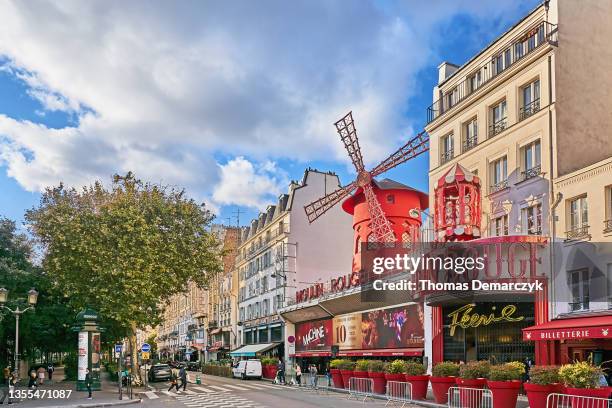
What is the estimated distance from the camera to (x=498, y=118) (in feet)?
97.8

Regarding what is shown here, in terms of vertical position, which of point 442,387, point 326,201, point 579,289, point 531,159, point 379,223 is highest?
point 326,201

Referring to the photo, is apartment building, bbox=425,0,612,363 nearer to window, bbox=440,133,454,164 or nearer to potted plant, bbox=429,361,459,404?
window, bbox=440,133,454,164

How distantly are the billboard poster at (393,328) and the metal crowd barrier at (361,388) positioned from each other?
6.47 meters

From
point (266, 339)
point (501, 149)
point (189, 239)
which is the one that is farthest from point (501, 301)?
point (266, 339)

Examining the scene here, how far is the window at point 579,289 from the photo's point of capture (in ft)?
78.0

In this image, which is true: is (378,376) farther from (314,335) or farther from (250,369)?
(314,335)

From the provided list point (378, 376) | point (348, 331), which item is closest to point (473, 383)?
point (378, 376)

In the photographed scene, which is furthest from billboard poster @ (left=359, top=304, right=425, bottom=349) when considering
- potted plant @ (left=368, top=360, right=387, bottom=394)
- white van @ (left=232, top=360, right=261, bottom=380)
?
white van @ (left=232, top=360, right=261, bottom=380)

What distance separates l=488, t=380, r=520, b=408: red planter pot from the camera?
1892cm

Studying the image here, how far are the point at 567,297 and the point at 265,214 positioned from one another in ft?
165

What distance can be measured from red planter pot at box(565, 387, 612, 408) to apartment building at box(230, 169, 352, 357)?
43.6m

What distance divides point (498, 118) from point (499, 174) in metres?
2.58

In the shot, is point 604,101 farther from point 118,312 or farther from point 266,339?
point 266,339

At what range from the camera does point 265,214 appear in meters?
72.6
